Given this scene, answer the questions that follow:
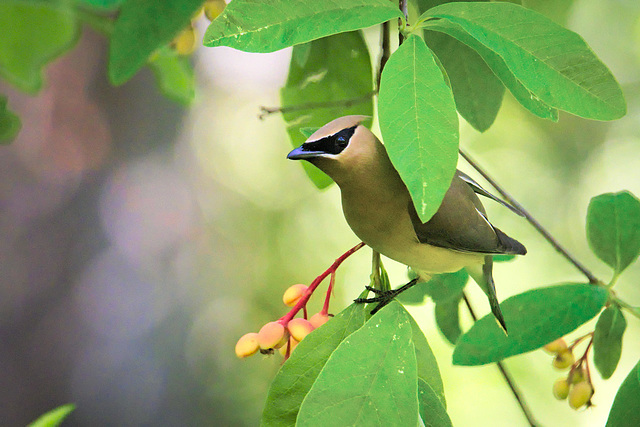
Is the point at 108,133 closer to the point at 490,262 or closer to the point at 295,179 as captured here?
the point at 295,179

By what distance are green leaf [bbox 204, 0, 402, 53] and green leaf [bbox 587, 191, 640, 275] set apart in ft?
1.41

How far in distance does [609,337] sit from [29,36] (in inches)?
32.2

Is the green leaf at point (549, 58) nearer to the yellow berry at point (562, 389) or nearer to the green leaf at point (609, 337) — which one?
the green leaf at point (609, 337)

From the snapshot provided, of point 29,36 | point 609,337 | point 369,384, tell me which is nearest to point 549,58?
point 369,384

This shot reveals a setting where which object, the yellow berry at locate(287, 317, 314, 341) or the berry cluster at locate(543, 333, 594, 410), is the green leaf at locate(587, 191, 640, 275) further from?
the yellow berry at locate(287, 317, 314, 341)

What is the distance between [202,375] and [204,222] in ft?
2.56

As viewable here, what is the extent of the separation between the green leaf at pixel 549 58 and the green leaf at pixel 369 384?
0.76 feet

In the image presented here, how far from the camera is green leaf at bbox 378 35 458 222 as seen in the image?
429mm

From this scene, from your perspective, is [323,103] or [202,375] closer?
[323,103]

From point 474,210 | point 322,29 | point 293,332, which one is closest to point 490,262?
point 474,210

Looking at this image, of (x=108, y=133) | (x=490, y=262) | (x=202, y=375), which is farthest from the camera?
(x=202, y=375)

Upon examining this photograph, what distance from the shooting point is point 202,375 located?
10.6 ft

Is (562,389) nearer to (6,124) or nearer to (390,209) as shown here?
(390,209)

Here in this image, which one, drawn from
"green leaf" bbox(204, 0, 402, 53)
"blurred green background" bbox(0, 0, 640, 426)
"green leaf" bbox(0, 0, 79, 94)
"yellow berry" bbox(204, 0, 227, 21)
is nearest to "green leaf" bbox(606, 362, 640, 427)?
"green leaf" bbox(204, 0, 402, 53)
